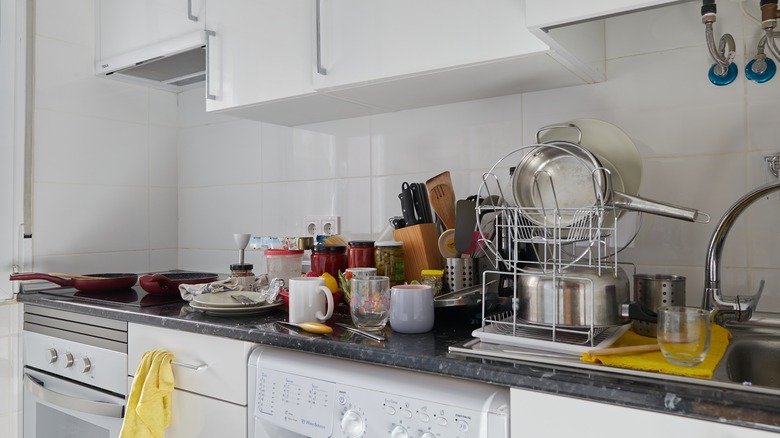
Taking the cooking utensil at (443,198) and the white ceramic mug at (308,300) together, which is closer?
the white ceramic mug at (308,300)

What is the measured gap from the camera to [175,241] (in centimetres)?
238

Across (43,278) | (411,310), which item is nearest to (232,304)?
(411,310)

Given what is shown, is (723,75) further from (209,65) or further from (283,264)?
(209,65)

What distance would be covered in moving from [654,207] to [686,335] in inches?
10.0

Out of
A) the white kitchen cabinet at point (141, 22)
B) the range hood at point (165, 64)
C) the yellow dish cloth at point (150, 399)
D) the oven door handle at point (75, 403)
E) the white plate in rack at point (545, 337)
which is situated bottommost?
the oven door handle at point (75, 403)

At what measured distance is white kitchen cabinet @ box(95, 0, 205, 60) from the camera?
1747mm

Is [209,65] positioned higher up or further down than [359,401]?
higher up

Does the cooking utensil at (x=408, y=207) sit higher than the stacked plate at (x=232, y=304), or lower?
higher

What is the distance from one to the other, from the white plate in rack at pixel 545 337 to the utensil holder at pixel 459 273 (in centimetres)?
26

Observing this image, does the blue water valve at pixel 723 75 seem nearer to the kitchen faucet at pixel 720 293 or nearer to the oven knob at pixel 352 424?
the kitchen faucet at pixel 720 293

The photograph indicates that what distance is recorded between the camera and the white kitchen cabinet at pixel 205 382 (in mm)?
1189

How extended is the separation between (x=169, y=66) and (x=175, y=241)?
78 centimetres

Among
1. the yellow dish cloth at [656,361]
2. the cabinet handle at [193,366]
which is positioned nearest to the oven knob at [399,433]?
the yellow dish cloth at [656,361]

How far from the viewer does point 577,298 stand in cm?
93
